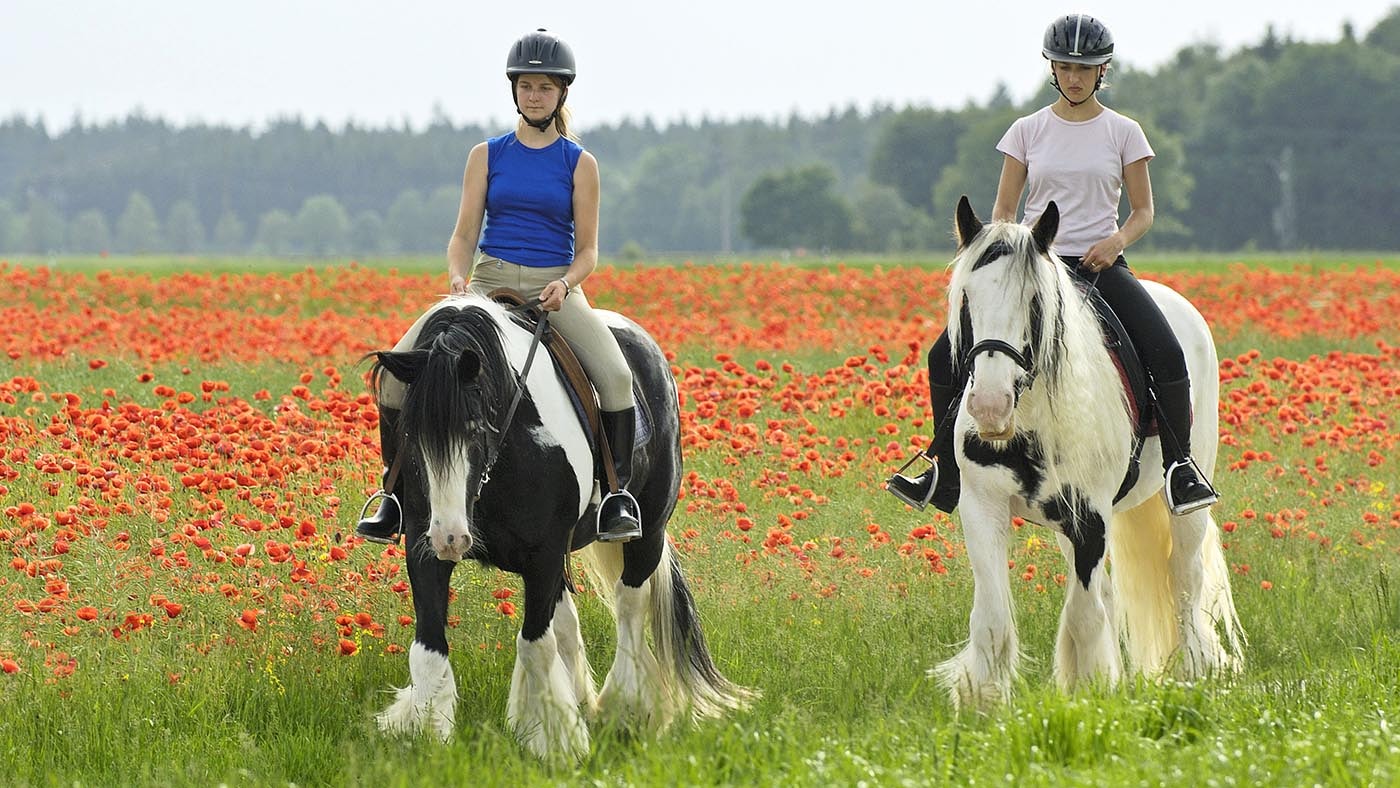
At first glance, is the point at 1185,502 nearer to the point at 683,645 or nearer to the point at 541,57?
the point at 683,645

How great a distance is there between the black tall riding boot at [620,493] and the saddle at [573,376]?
0.05 meters

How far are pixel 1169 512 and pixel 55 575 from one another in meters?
5.69

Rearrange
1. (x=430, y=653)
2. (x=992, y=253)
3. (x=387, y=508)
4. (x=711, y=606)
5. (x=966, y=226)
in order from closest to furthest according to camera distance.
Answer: (x=430, y=653), (x=387, y=508), (x=992, y=253), (x=966, y=226), (x=711, y=606)

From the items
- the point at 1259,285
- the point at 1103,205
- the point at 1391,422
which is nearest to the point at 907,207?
the point at 1259,285

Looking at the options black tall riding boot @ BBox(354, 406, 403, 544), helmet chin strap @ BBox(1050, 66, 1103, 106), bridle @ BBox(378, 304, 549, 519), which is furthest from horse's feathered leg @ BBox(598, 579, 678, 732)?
helmet chin strap @ BBox(1050, 66, 1103, 106)

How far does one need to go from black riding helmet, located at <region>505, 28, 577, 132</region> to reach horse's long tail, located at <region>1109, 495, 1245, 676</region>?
369 centimetres

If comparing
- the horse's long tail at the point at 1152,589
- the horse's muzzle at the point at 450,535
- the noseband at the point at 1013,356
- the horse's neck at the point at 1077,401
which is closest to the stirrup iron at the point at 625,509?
the horse's muzzle at the point at 450,535

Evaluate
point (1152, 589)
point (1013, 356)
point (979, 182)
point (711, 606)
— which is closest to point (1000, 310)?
point (1013, 356)

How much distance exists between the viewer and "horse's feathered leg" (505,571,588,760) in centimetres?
646

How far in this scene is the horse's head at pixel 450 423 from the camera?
5.84 m

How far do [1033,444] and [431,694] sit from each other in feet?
9.27

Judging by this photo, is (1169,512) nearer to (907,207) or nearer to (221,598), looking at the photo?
(221,598)

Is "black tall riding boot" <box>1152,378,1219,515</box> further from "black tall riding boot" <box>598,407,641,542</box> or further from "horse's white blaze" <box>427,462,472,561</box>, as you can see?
"horse's white blaze" <box>427,462,472,561</box>

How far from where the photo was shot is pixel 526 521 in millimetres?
6441
